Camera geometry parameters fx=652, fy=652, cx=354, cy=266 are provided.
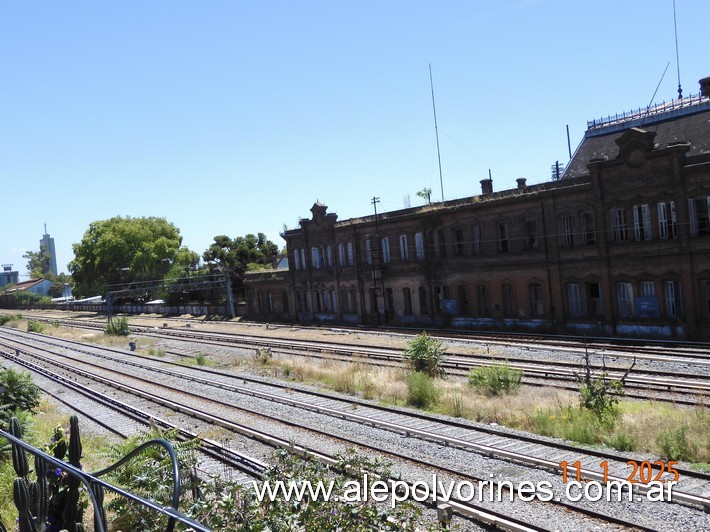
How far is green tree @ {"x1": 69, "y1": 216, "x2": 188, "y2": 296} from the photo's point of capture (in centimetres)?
8450

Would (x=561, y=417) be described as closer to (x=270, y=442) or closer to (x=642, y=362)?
(x=270, y=442)

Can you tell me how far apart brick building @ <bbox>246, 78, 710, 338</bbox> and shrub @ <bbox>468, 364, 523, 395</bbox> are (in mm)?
12523

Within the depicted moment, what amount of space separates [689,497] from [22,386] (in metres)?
19.3

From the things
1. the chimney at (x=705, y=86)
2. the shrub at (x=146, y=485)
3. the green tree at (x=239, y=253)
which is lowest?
the shrub at (x=146, y=485)

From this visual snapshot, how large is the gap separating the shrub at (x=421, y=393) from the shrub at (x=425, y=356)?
157 inches

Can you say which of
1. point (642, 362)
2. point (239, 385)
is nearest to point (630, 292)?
point (642, 362)

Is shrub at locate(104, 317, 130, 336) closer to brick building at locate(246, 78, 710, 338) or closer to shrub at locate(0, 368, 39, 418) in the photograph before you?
brick building at locate(246, 78, 710, 338)

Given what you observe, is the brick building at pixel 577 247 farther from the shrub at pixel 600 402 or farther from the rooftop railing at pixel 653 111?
the shrub at pixel 600 402

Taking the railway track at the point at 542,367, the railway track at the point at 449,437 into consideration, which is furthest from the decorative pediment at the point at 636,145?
the railway track at the point at 449,437

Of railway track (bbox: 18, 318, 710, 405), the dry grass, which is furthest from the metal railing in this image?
railway track (bbox: 18, 318, 710, 405)

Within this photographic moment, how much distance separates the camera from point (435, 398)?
18844 mm

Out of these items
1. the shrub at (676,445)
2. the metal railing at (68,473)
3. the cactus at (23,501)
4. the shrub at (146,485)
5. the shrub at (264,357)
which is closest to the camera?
the metal railing at (68,473)

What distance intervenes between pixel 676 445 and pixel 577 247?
69.8 ft

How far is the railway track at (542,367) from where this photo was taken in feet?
59.8
